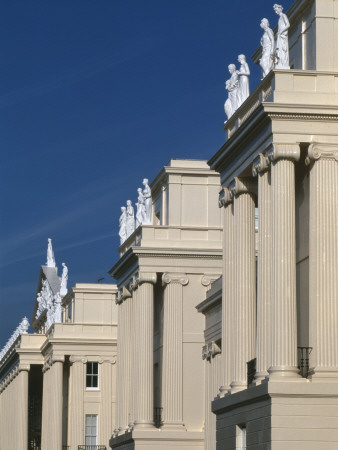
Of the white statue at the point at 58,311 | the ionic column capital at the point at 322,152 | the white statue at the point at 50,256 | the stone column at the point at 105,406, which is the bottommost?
the stone column at the point at 105,406

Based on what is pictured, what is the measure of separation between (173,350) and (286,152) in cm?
2600

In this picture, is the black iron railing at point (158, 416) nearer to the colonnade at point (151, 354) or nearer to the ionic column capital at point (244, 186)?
the colonnade at point (151, 354)

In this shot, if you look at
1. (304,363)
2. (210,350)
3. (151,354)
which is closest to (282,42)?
(304,363)

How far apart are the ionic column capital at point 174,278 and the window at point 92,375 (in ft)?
84.2

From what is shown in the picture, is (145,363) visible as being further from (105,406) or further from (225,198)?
(105,406)

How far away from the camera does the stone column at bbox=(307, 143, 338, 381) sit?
39.1 metres

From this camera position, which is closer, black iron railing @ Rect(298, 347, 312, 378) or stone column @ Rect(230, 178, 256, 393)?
black iron railing @ Rect(298, 347, 312, 378)

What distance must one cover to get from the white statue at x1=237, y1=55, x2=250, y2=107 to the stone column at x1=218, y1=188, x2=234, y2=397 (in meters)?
3.67

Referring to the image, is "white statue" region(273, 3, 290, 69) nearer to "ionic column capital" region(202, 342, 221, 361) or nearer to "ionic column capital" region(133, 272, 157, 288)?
"ionic column capital" region(202, 342, 221, 361)

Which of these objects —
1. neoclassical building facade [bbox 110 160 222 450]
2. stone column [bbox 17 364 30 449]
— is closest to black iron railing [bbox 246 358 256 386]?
neoclassical building facade [bbox 110 160 222 450]

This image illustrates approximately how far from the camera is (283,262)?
39.9 meters

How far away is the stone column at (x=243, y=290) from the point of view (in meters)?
44.0

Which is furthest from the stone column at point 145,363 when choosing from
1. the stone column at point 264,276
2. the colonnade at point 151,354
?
the stone column at point 264,276

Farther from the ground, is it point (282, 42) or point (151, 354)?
→ point (282, 42)
